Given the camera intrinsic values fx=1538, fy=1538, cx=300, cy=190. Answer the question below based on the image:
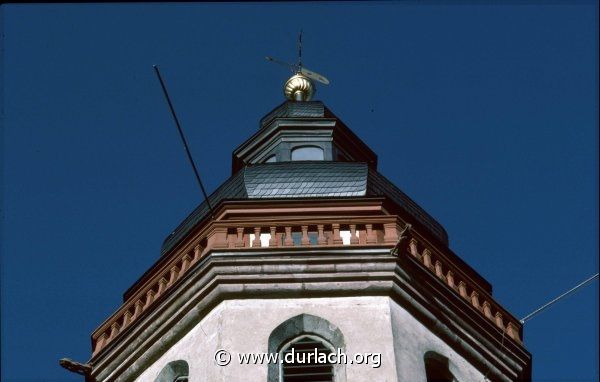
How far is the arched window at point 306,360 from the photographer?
15422 millimetres

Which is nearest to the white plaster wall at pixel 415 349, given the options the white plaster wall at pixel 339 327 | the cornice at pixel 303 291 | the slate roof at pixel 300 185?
the white plaster wall at pixel 339 327

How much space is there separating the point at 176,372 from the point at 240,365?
1202mm

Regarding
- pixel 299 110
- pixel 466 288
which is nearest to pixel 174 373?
pixel 466 288

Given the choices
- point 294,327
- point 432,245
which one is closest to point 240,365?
point 294,327

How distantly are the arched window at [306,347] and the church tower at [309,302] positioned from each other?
13mm

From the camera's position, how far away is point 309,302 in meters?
16.1

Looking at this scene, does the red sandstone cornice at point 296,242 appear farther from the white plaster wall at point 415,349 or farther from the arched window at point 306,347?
the arched window at point 306,347

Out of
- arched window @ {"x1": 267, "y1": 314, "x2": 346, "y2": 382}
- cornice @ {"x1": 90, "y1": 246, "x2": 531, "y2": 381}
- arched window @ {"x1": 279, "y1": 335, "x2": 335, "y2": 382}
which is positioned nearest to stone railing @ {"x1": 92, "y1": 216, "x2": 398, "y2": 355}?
cornice @ {"x1": 90, "y1": 246, "x2": 531, "y2": 381}

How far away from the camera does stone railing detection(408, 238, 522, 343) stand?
17.3 m

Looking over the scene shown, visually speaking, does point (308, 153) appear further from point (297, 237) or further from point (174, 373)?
point (174, 373)

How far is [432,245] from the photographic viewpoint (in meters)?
17.6

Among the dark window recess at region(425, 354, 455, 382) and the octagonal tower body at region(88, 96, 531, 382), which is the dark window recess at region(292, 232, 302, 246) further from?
the dark window recess at region(425, 354, 455, 382)

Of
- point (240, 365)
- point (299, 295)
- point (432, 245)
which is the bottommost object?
point (240, 365)

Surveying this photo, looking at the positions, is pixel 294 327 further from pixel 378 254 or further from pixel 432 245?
pixel 432 245
